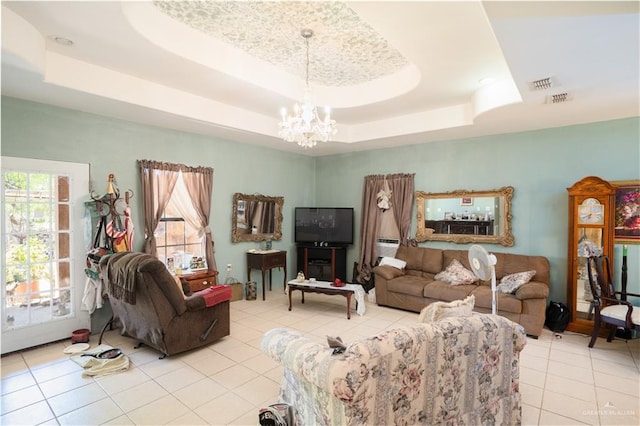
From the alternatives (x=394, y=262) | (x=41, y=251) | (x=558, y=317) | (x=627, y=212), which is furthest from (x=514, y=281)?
(x=41, y=251)

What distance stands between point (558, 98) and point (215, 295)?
416cm

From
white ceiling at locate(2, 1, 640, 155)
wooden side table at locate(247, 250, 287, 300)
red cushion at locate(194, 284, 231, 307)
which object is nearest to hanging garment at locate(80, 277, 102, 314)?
red cushion at locate(194, 284, 231, 307)

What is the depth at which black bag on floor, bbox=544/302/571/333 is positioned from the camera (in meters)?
4.08

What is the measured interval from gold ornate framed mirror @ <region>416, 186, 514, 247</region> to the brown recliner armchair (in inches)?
147

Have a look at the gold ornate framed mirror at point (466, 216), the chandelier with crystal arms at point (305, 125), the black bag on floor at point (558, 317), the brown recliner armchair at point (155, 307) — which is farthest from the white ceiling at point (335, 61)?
the black bag on floor at point (558, 317)

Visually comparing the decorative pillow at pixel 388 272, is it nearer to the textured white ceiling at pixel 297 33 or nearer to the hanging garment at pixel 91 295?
the textured white ceiling at pixel 297 33

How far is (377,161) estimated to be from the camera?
6.23 meters

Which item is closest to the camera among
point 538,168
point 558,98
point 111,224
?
point 558,98

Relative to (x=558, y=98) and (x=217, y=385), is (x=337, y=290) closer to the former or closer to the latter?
(x=217, y=385)

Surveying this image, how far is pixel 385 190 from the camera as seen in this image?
19.8ft

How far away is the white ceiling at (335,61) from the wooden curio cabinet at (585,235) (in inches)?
36.8

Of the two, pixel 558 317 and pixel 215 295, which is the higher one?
pixel 215 295

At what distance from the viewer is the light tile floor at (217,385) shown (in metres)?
2.45

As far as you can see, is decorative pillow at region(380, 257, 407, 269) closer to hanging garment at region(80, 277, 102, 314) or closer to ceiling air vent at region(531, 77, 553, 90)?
ceiling air vent at region(531, 77, 553, 90)
